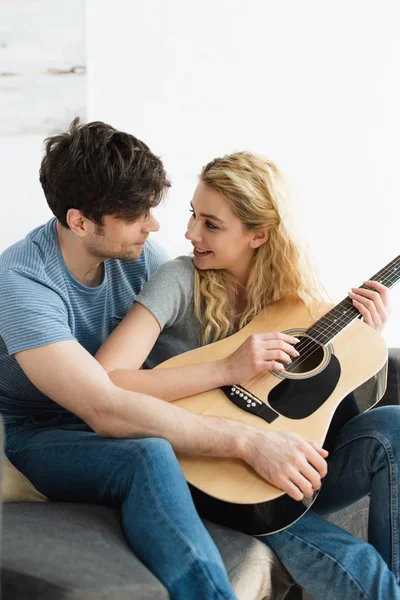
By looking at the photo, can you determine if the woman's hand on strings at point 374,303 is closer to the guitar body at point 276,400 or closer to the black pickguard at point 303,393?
the guitar body at point 276,400

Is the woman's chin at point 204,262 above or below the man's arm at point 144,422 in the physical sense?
above

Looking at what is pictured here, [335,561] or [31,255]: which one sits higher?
[31,255]

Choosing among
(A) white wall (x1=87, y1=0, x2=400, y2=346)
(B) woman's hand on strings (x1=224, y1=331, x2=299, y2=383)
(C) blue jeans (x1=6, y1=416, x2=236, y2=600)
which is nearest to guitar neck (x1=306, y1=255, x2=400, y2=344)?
(B) woman's hand on strings (x1=224, y1=331, x2=299, y2=383)

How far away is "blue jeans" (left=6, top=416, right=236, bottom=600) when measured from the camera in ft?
3.83

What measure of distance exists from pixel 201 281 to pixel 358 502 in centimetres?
68

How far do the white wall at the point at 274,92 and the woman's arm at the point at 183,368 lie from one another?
131 cm

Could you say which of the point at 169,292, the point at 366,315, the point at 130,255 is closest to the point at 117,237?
the point at 130,255

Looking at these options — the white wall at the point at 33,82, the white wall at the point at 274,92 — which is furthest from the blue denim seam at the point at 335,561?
the white wall at the point at 33,82

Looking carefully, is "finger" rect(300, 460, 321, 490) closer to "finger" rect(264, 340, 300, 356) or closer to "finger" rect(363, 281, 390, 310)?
"finger" rect(264, 340, 300, 356)

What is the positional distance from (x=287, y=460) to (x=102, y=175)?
28.6 inches

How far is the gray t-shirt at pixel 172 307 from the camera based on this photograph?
174cm

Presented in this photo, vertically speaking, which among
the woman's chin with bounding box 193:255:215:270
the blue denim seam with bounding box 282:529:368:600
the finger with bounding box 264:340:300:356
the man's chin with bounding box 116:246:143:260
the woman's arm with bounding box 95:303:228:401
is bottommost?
the blue denim seam with bounding box 282:529:368:600

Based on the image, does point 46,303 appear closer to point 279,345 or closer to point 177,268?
point 177,268

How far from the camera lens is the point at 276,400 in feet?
5.30
